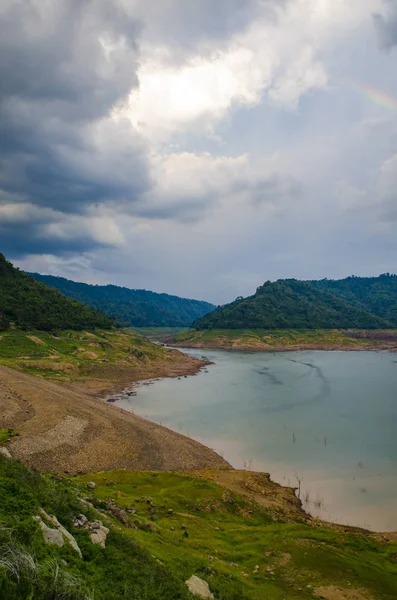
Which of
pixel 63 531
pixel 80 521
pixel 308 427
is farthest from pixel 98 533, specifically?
pixel 308 427

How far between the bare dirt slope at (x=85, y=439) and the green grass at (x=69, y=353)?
1197 inches

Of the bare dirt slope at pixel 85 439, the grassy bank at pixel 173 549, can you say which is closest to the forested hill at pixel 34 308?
the bare dirt slope at pixel 85 439

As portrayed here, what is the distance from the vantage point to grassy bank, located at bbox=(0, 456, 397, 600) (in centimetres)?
1098

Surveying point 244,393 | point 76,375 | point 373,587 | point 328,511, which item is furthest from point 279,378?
point 373,587

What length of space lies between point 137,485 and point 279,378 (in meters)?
77.7

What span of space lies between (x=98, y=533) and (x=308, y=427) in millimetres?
45553

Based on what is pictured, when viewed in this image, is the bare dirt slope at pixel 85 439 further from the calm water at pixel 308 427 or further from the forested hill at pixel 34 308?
the forested hill at pixel 34 308

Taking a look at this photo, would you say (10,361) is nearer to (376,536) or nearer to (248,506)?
(248,506)

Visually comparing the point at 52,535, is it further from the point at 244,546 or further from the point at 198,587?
the point at 244,546

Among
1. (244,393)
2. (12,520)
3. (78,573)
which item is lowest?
(244,393)

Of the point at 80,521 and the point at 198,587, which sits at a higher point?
the point at 80,521

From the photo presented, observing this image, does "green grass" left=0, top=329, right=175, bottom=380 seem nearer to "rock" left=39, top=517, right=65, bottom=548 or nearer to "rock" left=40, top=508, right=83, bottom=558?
"rock" left=40, top=508, right=83, bottom=558

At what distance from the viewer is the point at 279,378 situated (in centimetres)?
10256

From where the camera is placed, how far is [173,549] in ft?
60.8
